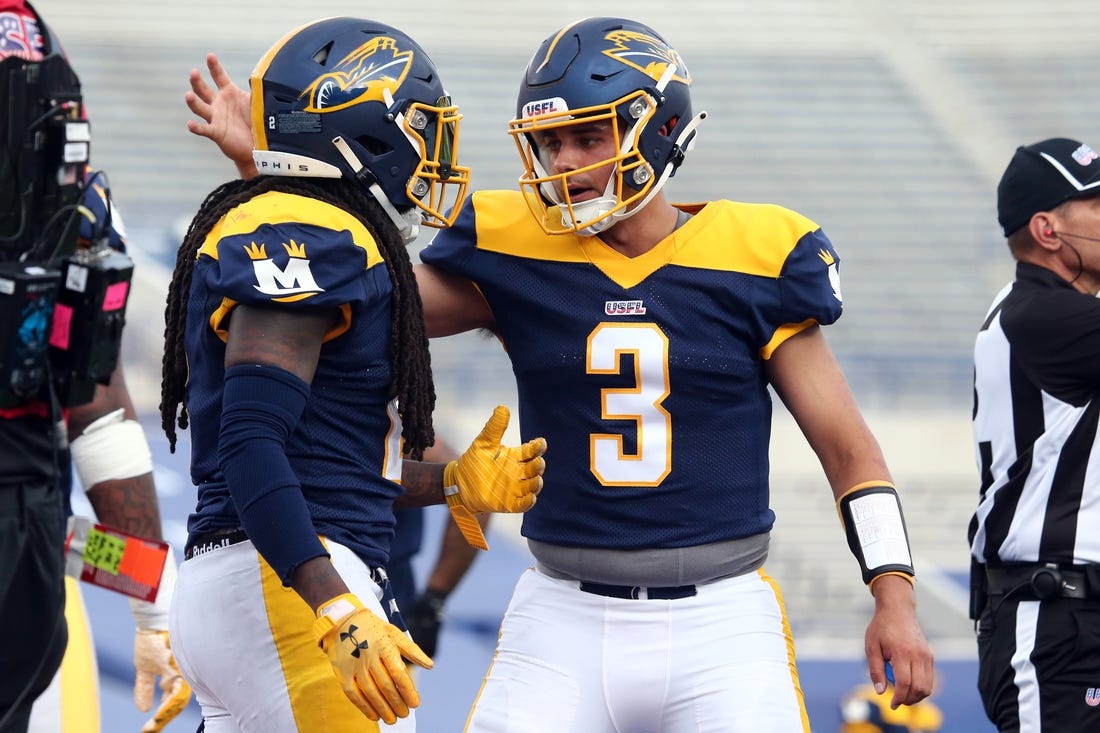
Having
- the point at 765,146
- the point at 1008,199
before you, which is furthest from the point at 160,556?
the point at 765,146

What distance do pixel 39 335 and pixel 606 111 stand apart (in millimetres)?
1248

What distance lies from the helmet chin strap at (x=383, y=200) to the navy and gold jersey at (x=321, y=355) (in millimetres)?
177

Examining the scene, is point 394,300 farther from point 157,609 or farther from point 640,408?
point 157,609

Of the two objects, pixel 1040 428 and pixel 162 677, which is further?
pixel 1040 428

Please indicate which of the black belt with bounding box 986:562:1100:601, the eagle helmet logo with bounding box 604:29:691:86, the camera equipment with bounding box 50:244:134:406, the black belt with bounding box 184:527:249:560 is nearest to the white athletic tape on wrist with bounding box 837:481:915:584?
the black belt with bounding box 986:562:1100:601

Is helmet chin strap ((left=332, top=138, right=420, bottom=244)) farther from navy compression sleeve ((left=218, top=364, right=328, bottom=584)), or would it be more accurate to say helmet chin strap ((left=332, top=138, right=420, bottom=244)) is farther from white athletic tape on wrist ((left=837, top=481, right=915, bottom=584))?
white athletic tape on wrist ((left=837, top=481, right=915, bottom=584))

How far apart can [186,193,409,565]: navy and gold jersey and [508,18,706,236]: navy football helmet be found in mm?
570

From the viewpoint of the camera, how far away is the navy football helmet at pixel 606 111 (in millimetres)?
2967

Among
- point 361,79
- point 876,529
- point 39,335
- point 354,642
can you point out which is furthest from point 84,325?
point 876,529

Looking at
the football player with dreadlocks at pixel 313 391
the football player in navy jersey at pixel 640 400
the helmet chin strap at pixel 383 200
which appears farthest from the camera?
the football player in navy jersey at pixel 640 400

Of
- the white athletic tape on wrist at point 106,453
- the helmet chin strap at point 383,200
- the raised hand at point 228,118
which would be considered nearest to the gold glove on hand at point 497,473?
the helmet chin strap at point 383,200

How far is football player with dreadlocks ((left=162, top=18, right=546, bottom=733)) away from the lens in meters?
2.30

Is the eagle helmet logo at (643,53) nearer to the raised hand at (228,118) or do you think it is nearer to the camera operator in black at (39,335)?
the raised hand at (228,118)

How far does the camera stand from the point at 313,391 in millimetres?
2492
